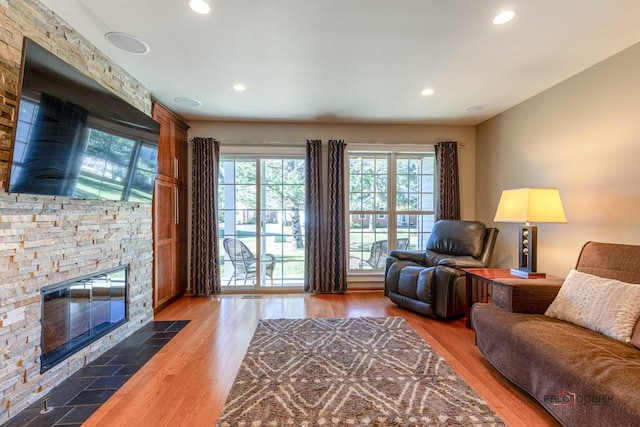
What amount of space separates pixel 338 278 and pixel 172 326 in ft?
7.27

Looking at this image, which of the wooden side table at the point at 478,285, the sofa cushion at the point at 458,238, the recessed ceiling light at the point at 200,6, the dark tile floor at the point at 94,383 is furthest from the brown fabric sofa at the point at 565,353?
the recessed ceiling light at the point at 200,6

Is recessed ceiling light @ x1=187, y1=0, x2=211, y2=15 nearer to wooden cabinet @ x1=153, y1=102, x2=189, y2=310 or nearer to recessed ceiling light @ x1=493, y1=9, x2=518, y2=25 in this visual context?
wooden cabinet @ x1=153, y1=102, x2=189, y2=310

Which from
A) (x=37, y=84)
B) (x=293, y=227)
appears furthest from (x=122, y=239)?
(x=293, y=227)

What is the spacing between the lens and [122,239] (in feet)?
8.75

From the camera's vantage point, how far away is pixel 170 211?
143 inches

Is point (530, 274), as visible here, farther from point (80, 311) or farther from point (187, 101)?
point (187, 101)

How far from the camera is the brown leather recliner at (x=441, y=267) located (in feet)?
9.98

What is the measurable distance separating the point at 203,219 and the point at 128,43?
2.30m

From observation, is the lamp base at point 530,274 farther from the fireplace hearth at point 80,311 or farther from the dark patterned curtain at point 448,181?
the fireplace hearth at point 80,311

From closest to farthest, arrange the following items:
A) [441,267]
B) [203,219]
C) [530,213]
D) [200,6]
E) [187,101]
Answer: [200,6] < [530,213] < [441,267] < [187,101] < [203,219]

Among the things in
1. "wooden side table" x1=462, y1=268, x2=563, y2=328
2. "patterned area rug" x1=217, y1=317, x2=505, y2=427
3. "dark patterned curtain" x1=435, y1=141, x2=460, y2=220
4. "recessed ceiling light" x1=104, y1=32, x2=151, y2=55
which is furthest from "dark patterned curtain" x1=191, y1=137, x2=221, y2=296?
"dark patterned curtain" x1=435, y1=141, x2=460, y2=220

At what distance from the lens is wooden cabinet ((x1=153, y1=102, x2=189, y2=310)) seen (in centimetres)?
331

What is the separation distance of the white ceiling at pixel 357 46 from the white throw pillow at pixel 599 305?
181 cm

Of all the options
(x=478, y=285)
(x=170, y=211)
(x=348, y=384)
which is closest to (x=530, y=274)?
(x=478, y=285)
